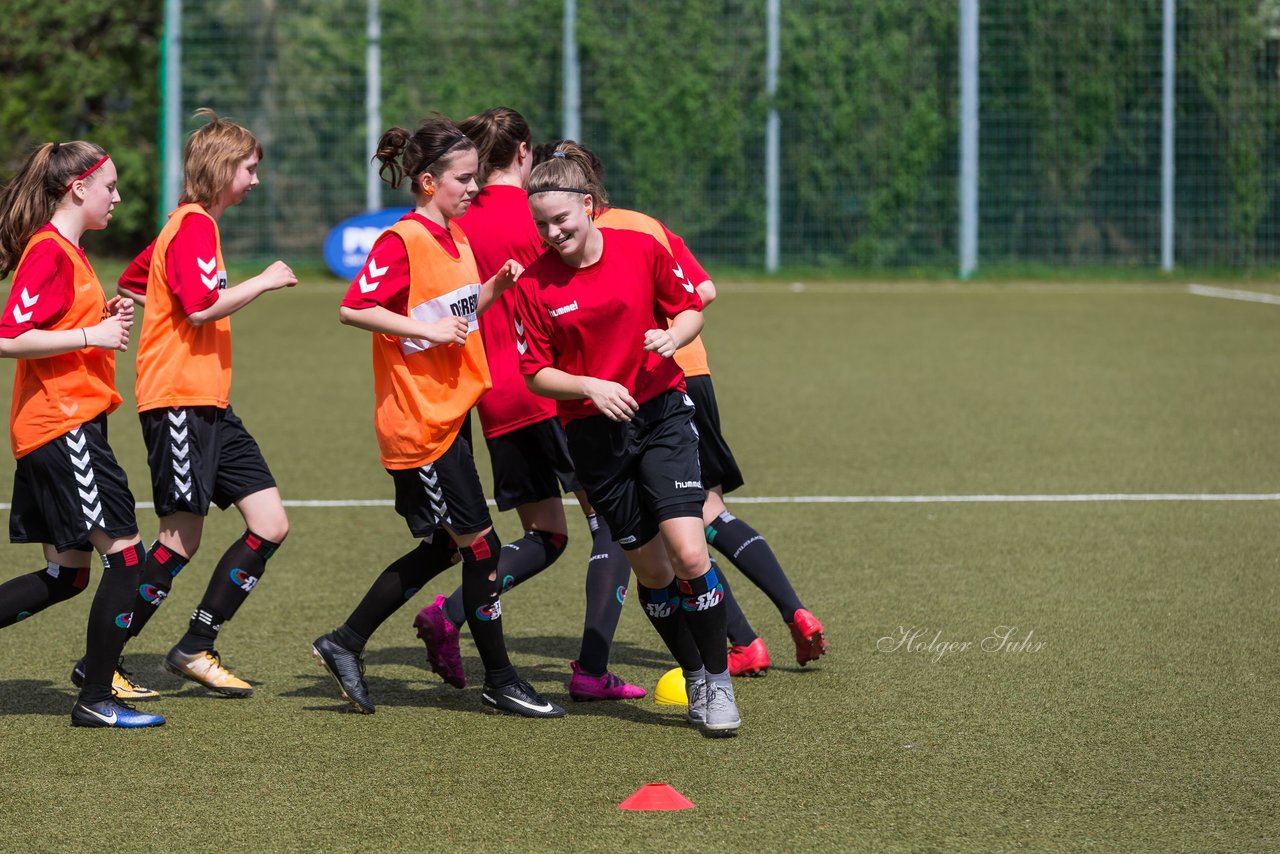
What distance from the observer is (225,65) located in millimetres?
20625

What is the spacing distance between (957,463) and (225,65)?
13901mm

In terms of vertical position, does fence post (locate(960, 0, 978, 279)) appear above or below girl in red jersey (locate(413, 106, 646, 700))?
above

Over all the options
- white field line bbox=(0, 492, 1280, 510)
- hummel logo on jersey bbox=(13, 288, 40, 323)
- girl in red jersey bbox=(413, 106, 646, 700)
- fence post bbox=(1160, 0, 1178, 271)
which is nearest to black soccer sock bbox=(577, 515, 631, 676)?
girl in red jersey bbox=(413, 106, 646, 700)

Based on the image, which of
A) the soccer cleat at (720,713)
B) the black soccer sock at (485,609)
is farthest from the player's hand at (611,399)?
the soccer cleat at (720,713)

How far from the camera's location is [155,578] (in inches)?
199

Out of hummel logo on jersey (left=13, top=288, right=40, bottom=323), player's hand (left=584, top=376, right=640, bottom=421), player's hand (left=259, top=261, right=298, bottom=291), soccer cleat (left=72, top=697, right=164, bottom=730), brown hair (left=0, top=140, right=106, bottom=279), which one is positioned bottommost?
soccer cleat (left=72, top=697, right=164, bottom=730)

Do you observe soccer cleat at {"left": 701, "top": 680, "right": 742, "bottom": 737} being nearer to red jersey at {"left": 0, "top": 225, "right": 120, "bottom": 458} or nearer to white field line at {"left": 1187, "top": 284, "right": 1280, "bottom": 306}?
red jersey at {"left": 0, "top": 225, "right": 120, "bottom": 458}

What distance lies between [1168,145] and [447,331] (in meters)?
17.1

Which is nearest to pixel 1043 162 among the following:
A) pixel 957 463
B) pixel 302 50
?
pixel 302 50

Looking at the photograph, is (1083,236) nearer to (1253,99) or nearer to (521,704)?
(1253,99)

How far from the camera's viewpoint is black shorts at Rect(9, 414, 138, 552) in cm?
471

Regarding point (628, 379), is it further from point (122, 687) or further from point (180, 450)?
point (122, 687)

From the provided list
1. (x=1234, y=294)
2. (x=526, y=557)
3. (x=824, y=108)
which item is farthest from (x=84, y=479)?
(x=824, y=108)

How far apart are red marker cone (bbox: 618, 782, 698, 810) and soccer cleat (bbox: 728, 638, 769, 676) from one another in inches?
49.9
